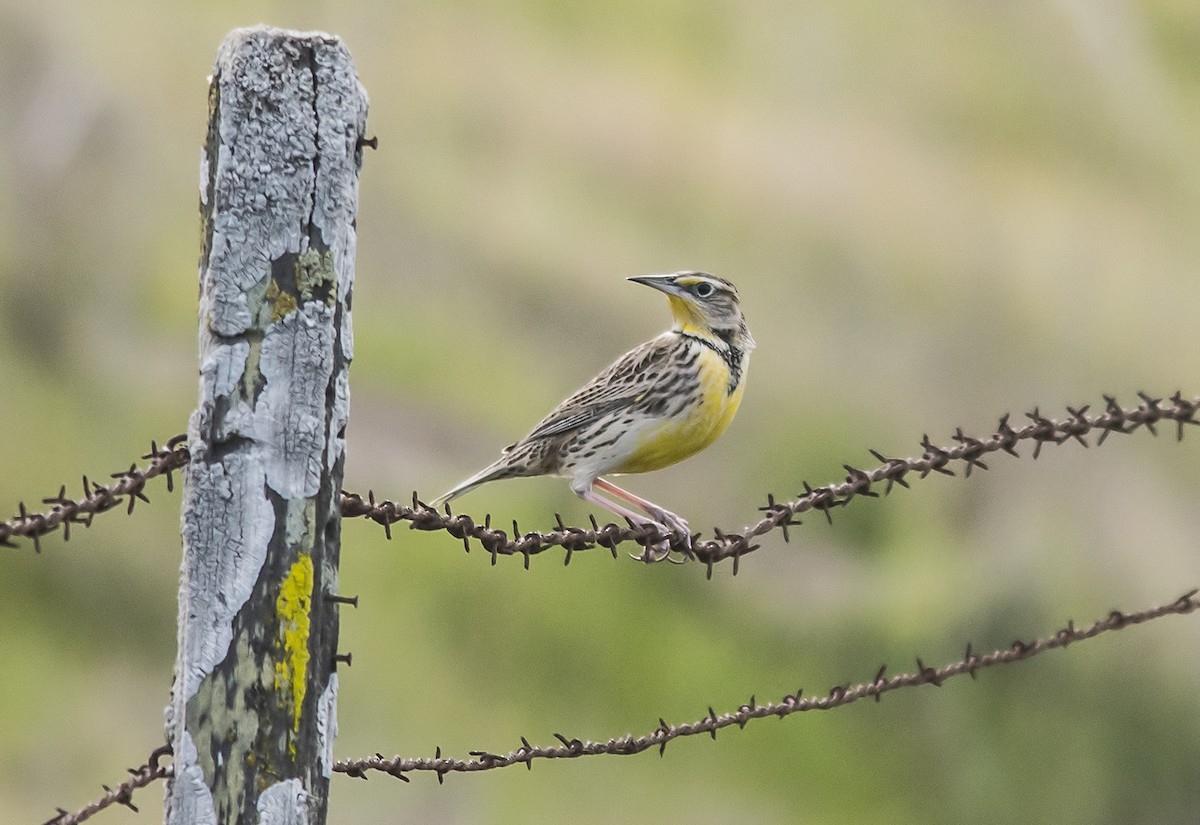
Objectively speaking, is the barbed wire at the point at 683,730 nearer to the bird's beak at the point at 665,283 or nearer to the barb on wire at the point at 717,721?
the barb on wire at the point at 717,721

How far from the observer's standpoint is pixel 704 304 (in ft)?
19.4

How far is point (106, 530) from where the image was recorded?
9969mm

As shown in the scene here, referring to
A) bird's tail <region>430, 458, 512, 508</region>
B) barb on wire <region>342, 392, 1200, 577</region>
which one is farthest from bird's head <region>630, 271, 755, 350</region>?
barb on wire <region>342, 392, 1200, 577</region>

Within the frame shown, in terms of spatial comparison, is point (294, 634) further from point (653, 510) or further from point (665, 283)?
point (665, 283)

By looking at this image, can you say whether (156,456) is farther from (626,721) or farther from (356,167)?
(626,721)

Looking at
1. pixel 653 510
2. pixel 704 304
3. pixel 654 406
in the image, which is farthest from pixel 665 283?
pixel 653 510

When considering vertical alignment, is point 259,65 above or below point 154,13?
below

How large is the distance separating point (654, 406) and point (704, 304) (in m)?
0.57

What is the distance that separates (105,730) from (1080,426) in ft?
25.6

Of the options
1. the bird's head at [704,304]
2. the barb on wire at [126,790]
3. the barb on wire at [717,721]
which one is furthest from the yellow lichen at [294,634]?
the bird's head at [704,304]

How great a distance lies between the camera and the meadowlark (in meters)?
5.59

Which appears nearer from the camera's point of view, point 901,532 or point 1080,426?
point 1080,426

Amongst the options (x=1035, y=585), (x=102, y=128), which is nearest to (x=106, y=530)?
(x=102, y=128)

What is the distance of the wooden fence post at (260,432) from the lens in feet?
8.71
